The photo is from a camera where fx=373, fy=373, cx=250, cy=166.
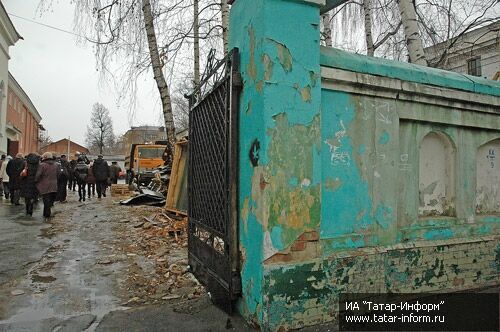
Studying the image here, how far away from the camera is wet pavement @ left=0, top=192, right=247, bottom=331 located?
3502 mm

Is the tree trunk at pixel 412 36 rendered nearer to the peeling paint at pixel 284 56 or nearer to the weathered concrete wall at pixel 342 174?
the weathered concrete wall at pixel 342 174

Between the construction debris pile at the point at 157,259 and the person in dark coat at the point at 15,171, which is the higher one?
the person in dark coat at the point at 15,171

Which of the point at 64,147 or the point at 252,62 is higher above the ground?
the point at 64,147

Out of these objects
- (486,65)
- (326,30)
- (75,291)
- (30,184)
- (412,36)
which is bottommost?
(75,291)

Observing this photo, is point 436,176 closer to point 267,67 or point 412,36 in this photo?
point 267,67

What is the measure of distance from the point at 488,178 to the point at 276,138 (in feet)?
11.3

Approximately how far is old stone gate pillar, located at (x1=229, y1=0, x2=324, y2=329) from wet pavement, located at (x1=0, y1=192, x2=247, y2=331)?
82 centimetres

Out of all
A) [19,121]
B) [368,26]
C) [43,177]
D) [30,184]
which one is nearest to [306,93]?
[43,177]

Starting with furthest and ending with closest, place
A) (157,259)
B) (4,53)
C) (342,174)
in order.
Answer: (4,53) < (157,259) < (342,174)

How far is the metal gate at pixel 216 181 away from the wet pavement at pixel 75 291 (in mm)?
393

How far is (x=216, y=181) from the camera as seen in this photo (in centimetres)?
402

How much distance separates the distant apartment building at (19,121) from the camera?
85.8 ft

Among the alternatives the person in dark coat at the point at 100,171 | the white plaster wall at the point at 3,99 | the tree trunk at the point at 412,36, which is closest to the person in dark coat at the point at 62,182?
the person in dark coat at the point at 100,171

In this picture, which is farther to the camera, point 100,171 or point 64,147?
point 64,147
